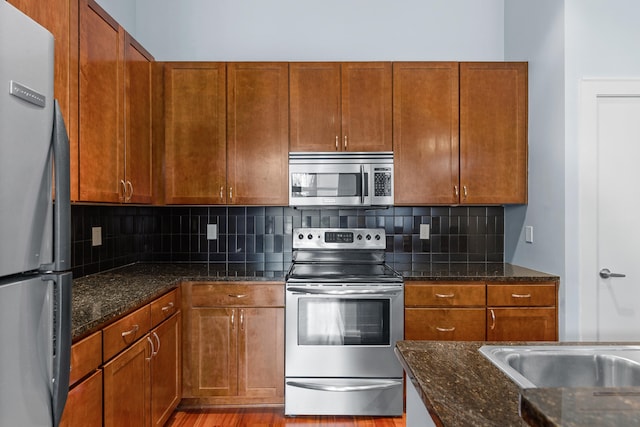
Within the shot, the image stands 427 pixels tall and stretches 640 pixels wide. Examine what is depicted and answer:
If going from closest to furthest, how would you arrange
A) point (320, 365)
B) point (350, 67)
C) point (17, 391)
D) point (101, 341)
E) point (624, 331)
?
point (17, 391)
point (101, 341)
point (624, 331)
point (320, 365)
point (350, 67)

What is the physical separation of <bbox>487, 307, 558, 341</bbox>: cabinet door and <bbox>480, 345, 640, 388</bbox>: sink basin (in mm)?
1520

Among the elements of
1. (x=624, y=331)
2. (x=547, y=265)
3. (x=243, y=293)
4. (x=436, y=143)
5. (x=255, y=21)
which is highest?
(x=255, y=21)

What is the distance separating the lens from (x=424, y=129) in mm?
2873

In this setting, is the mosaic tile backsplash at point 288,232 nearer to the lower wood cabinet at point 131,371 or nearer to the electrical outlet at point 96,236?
the electrical outlet at point 96,236

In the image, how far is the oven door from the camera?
2529 mm

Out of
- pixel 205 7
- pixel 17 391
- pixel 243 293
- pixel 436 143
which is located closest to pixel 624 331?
pixel 436 143

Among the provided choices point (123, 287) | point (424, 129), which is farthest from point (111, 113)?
point (424, 129)

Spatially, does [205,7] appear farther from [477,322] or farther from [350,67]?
[477,322]

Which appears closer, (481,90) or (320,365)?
(320,365)

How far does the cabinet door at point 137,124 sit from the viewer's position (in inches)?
94.0

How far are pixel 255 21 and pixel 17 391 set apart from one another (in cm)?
299

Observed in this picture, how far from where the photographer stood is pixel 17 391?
86 centimetres

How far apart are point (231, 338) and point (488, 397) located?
1997mm

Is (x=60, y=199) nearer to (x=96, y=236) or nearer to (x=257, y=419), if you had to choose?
(x=96, y=236)
